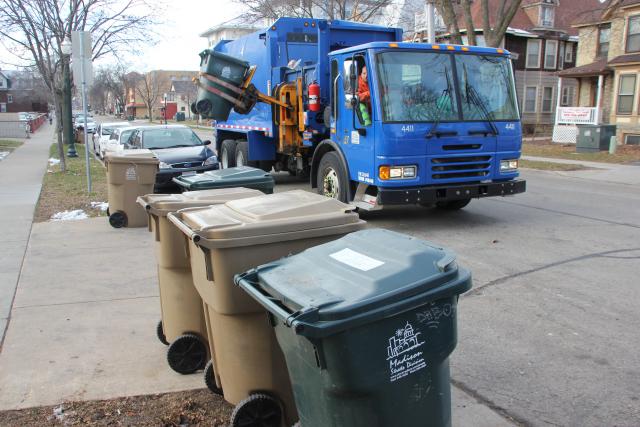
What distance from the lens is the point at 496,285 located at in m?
5.79

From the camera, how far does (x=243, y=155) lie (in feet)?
45.8

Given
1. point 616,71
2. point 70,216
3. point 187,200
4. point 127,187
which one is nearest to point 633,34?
point 616,71

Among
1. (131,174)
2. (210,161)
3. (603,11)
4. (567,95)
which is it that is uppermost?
(603,11)

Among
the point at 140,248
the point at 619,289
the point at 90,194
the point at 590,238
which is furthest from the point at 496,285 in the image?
the point at 90,194

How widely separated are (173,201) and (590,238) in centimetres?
601

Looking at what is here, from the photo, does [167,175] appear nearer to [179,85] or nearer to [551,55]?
[551,55]

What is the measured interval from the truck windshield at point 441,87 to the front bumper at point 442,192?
97cm

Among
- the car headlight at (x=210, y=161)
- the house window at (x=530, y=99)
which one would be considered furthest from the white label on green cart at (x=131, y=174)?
the house window at (x=530, y=99)

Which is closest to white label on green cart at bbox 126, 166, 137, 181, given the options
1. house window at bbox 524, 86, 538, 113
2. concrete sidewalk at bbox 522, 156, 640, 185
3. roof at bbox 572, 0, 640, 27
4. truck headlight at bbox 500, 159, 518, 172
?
truck headlight at bbox 500, 159, 518, 172

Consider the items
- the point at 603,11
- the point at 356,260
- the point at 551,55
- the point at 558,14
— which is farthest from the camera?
the point at 558,14

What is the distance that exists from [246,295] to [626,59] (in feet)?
87.0

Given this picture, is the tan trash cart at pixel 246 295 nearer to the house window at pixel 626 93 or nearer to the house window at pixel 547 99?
the house window at pixel 626 93

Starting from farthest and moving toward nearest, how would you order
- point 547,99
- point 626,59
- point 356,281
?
point 547,99, point 626,59, point 356,281

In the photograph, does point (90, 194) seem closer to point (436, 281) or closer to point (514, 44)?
point (436, 281)
